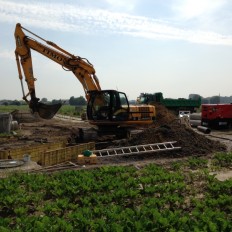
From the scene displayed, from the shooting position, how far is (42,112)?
18.3 meters

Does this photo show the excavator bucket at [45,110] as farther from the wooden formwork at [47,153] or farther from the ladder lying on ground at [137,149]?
the ladder lying on ground at [137,149]

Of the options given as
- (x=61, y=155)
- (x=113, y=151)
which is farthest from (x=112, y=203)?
(x=113, y=151)

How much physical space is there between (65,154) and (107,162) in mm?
1711

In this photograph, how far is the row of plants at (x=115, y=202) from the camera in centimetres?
584

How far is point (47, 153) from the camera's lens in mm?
12516

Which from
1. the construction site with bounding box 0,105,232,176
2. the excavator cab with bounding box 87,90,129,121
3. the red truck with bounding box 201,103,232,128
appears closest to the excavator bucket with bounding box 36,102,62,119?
the construction site with bounding box 0,105,232,176

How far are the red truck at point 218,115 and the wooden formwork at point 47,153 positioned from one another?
1277cm

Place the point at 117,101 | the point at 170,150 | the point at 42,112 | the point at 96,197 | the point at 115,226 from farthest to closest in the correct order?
1. the point at 42,112
2. the point at 117,101
3. the point at 170,150
4. the point at 96,197
5. the point at 115,226

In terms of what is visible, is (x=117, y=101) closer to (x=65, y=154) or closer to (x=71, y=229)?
(x=65, y=154)

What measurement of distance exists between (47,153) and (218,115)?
1595 centimetres

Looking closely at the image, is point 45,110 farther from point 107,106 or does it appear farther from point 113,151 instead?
point 113,151

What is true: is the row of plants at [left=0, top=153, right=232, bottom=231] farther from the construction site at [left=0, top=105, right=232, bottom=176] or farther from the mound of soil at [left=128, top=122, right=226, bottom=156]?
the mound of soil at [left=128, top=122, right=226, bottom=156]

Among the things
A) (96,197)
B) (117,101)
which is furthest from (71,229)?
(117,101)

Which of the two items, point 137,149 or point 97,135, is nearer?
point 137,149
